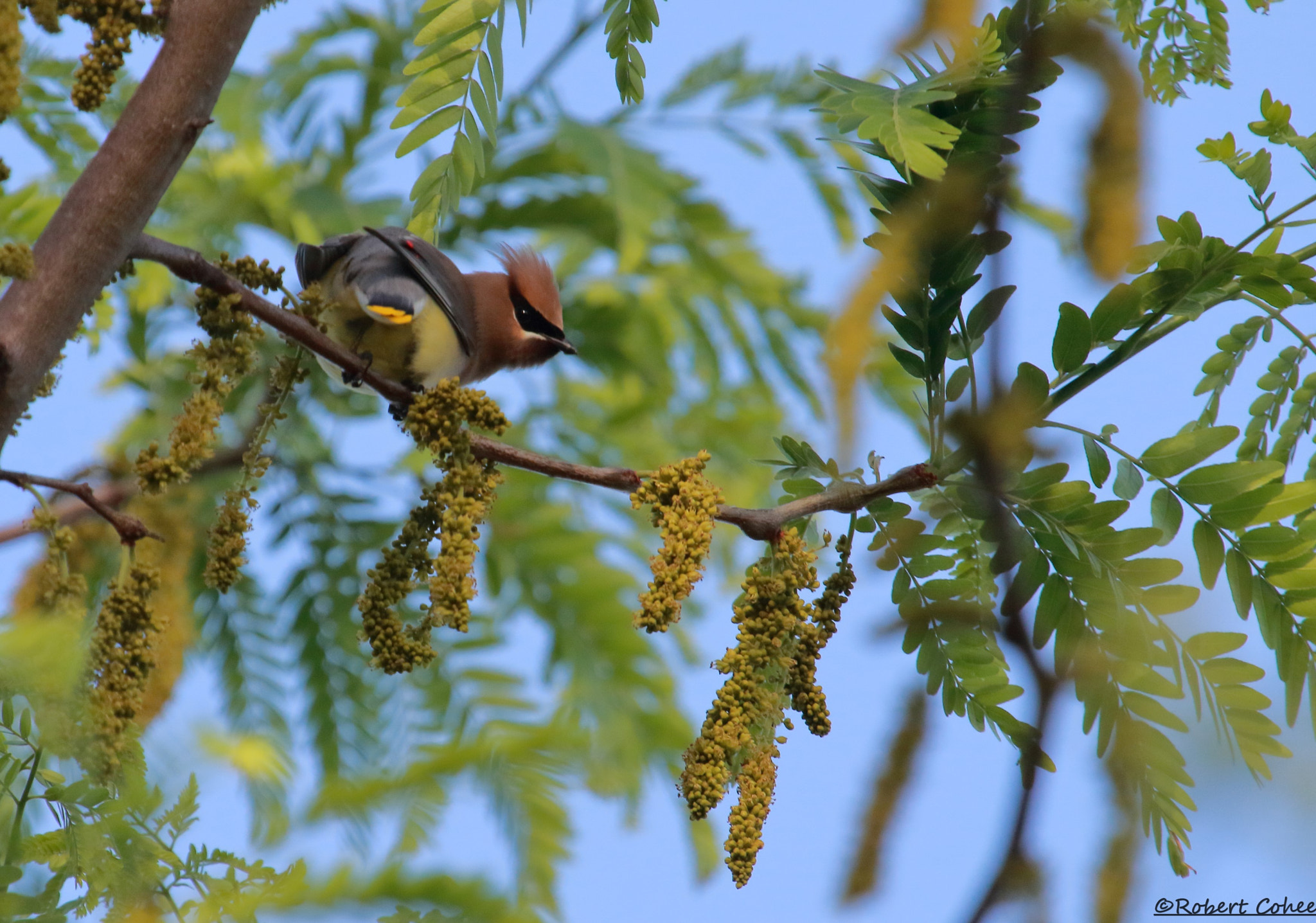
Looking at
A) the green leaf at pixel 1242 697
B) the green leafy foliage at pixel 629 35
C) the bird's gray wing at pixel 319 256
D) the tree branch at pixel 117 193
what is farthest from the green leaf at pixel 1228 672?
the bird's gray wing at pixel 319 256

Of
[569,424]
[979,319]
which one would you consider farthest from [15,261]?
[569,424]

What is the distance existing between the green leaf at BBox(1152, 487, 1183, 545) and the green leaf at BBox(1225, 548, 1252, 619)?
95 millimetres

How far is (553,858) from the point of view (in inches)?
139

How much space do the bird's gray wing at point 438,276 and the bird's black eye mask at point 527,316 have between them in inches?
15.6

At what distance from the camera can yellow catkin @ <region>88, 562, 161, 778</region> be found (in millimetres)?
1852

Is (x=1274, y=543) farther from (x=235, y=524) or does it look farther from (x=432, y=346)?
(x=432, y=346)

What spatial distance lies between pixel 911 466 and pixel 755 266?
4.27 m

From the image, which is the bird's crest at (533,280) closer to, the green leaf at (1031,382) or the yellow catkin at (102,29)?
the yellow catkin at (102,29)

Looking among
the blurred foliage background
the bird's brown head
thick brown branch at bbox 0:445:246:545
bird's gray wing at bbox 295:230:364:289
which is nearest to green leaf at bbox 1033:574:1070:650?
the blurred foliage background

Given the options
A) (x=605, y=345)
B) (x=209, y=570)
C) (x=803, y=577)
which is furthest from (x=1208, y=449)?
(x=605, y=345)

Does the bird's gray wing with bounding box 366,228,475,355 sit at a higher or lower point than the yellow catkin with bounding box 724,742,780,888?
higher

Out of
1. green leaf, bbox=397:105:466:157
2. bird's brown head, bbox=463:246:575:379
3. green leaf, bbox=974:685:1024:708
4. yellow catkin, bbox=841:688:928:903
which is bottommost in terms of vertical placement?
yellow catkin, bbox=841:688:928:903

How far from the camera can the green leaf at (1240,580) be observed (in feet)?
6.82

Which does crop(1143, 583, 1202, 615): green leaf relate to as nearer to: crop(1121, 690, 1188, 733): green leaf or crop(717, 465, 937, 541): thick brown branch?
crop(1121, 690, 1188, 733): green leaf
